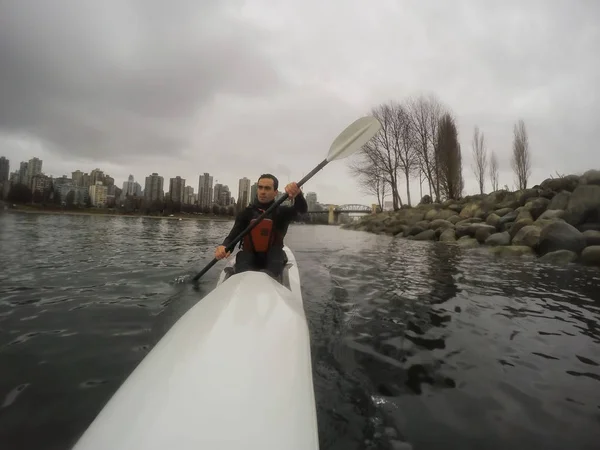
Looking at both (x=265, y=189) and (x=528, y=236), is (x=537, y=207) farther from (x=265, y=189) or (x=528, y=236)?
(x=265, y=189)

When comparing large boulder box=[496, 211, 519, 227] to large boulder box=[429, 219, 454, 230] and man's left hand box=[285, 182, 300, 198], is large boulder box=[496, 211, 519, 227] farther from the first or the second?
man's left hand box=[285, 182, 300, 198]

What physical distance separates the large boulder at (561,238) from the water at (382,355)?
329 centimetres

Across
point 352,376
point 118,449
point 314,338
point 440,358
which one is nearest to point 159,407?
point 118,449

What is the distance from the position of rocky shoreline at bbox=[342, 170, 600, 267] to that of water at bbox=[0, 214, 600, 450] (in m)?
3.37

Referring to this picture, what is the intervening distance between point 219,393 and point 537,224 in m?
11.4

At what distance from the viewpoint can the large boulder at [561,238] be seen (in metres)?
7.54

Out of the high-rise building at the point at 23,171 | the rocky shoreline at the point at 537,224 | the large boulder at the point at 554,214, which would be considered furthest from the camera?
the high-rise building at the point at 23,171

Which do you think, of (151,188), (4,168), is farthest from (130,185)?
(4,168)

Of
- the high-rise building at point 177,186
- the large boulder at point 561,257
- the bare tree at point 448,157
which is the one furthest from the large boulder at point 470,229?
the high-rise building at point 177,186

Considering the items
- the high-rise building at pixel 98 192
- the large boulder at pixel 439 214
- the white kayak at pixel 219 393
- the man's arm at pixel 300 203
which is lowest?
the white kayak at pixel 219 393

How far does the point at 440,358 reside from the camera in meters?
2.44

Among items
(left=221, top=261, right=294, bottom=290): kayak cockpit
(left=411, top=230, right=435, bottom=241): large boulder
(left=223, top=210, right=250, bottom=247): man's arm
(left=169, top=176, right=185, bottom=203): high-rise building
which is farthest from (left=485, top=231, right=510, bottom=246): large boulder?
(left=169, top=176, right=185, bottom=203): high-rise building

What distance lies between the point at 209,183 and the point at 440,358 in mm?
124563

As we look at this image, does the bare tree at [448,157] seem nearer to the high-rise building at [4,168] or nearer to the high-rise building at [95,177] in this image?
the high-rise building at [4,168]
